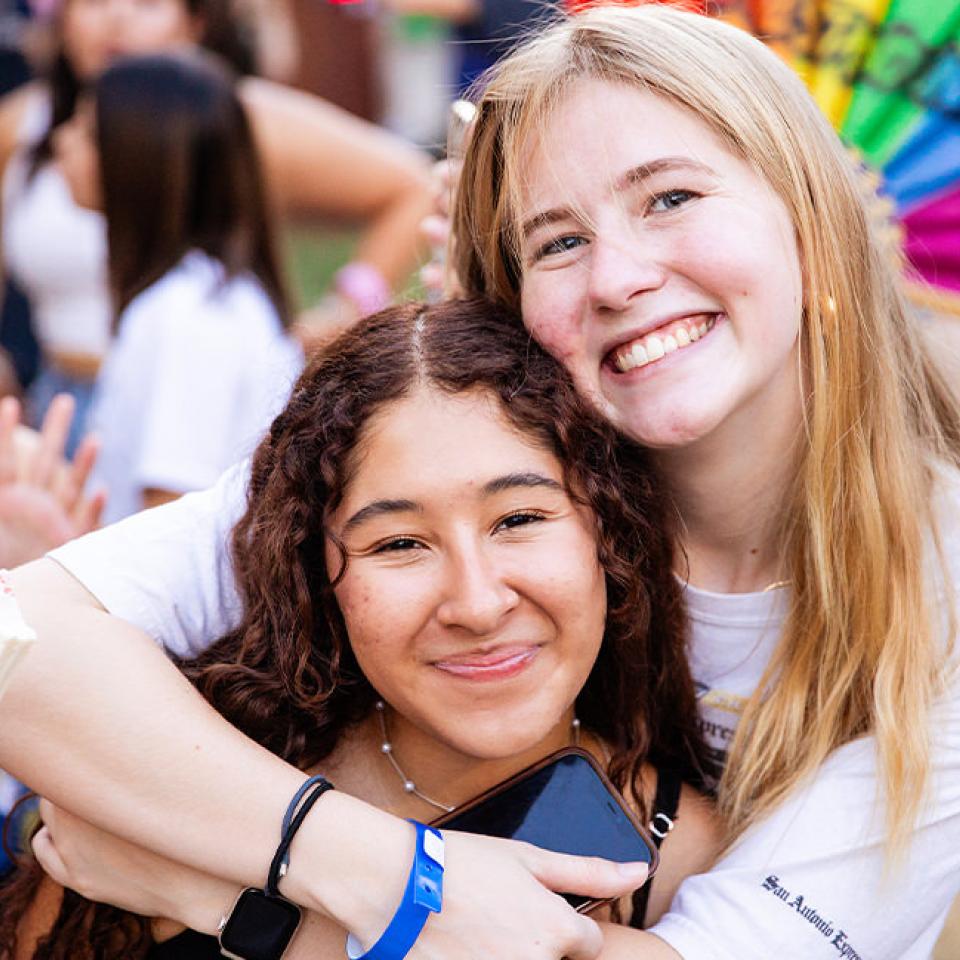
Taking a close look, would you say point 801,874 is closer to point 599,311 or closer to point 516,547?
point 516,547

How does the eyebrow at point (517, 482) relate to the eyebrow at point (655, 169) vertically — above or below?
below

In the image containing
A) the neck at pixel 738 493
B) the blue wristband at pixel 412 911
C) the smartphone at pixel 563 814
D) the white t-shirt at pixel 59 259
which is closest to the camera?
the blue wristband at pixel 412 911

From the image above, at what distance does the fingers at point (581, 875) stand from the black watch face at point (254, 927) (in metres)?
0.33

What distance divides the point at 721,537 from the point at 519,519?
0.51 meters

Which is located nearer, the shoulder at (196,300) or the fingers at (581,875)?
the fingers at (581,875)

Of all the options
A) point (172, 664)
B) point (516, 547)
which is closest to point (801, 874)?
point (516, 547)

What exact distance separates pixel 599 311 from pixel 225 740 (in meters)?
0.80

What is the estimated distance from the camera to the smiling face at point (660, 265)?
2070mm

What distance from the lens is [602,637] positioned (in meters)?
2.11

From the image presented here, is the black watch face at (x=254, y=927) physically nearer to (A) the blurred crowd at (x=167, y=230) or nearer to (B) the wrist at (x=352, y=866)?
(B) the wrist at (x=352, y=866)

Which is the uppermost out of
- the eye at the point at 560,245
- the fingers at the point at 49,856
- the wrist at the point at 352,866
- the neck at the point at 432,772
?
the eye at the point at 560,245

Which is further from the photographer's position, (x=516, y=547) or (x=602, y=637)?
(x=602, y=637)

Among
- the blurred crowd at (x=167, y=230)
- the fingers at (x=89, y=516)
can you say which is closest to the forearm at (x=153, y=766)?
the blurred crowd at (x=167, y=230)

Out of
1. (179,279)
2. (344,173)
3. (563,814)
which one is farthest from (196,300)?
(563,814)
